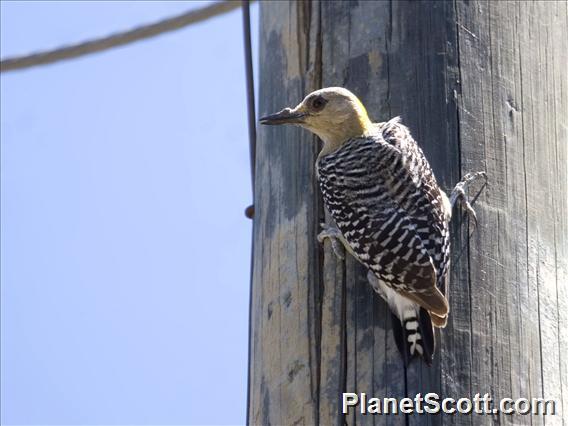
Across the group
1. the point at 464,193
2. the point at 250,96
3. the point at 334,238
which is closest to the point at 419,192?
the point at 464,193

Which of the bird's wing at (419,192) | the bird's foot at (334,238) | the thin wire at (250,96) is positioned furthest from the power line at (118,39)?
the bird's foot at (334,238)

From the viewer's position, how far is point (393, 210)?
4691 millimetres

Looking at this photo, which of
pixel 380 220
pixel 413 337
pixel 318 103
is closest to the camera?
pixel 413 337

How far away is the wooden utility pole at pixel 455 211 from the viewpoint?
411 cm

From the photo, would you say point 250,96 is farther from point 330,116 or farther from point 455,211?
point 455,211

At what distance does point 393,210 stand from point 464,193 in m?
0.40

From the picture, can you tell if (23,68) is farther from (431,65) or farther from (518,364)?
(518,364)

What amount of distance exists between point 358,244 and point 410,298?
1.01 feet

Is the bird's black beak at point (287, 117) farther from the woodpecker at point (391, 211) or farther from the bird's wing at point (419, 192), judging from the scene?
the bird's wing at point (419, 192)

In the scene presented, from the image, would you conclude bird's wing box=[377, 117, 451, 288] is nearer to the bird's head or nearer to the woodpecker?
the woodpecker

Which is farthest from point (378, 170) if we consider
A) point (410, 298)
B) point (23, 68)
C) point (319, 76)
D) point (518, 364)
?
point (23, 68)

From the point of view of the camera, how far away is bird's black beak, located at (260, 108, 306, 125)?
4.79 meters

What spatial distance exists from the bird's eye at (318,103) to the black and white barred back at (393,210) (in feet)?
0.69

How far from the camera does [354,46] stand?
483cm
